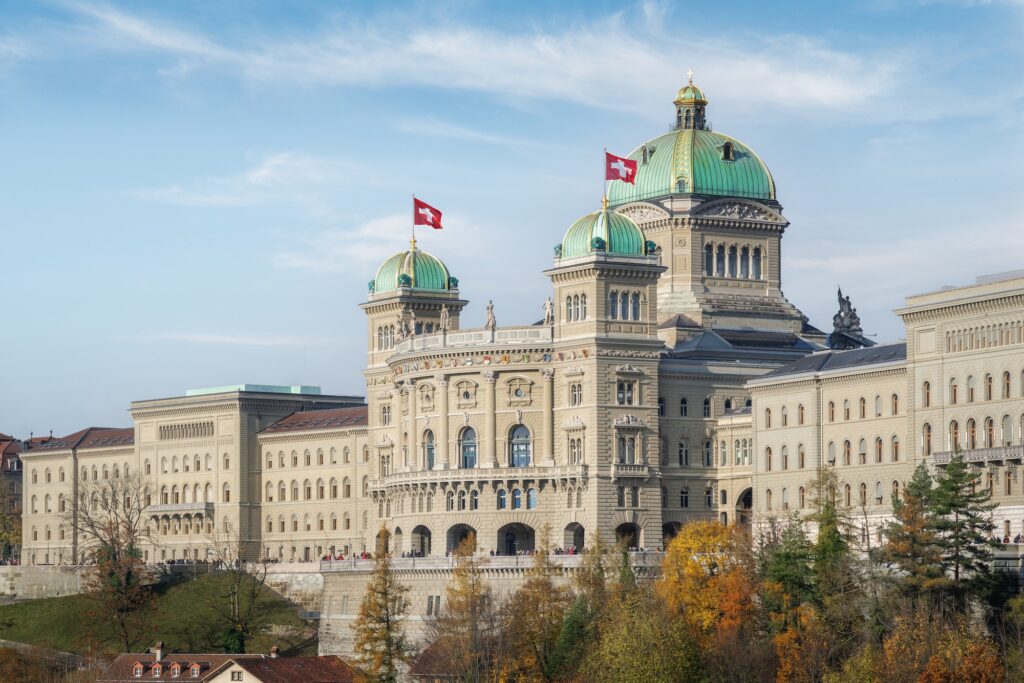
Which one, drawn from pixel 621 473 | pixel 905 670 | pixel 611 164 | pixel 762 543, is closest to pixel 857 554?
pixel 762 543

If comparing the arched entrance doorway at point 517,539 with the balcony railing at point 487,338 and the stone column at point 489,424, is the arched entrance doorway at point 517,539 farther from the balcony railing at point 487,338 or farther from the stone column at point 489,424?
the balcony railing at point 487,338

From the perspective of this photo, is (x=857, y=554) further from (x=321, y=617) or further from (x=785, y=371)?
(x=321, y=617)

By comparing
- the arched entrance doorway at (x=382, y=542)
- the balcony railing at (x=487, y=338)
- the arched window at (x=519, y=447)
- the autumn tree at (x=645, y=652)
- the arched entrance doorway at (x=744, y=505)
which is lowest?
the autumn tree at (x=645, y=652)

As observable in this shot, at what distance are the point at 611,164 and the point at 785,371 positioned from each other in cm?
1999

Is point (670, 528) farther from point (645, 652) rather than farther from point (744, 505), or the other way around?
point (645, 652)

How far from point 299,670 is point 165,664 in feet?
32.7

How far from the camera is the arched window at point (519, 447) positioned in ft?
603

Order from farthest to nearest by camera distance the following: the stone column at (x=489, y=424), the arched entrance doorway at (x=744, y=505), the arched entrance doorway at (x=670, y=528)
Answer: the arched entrance doorway at (x=744, y=505) < the arched entrance doorway at (x=670, y=528) < the stone column at (x=489, y=424)

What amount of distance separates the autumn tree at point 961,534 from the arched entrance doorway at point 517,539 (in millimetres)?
48258

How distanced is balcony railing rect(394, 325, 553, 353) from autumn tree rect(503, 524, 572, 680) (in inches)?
989

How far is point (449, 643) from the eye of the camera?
499 feet

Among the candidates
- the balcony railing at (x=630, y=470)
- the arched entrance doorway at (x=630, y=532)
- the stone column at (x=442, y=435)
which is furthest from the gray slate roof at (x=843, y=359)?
the stone column at (x=442, y=435)

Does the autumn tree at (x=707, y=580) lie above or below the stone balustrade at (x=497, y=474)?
below

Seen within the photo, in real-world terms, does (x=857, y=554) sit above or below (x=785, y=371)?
below
